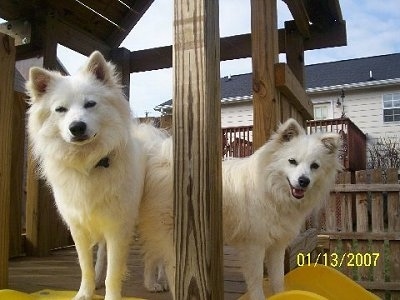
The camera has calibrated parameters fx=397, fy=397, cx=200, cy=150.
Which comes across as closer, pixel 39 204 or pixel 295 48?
pixel 39 204

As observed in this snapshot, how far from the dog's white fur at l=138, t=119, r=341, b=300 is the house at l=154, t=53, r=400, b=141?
35.3ft

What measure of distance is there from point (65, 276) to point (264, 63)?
2114 mm

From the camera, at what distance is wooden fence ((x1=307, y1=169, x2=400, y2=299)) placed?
5.40 m

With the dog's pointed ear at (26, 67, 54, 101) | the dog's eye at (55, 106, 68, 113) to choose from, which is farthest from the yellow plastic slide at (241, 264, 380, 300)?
the dog's pointed ear at (26, 67, 54, 101)

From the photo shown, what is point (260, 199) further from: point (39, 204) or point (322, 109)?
point (322, 109)

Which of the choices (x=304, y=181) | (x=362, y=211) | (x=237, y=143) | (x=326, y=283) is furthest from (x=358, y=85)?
(x=304, y=181)

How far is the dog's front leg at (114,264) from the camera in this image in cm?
205

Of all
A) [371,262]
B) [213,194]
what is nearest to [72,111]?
[213,194]

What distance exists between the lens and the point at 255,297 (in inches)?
90.9

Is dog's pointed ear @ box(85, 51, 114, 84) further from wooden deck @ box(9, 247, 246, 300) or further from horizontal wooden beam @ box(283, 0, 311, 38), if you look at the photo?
horizontal wooden beam @ box(283, 0, 311, 38)

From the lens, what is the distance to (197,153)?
143cm

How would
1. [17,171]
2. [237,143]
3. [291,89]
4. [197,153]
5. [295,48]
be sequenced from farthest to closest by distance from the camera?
[237,143] → [295,48] → [17,171] → [291,89] → [197,153]

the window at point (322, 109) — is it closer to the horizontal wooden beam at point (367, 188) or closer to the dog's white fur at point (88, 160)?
the horizontal wooden beam at point (367, 188)

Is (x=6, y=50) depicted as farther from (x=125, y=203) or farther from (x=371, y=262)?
(x=371, y=262)
